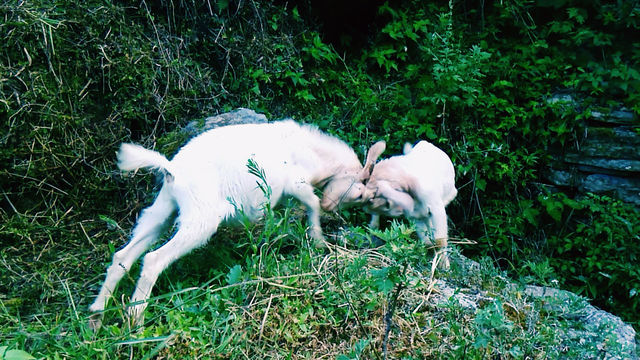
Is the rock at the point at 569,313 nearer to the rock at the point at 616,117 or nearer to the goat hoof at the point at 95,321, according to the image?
the goat hoof at the point at 95,321

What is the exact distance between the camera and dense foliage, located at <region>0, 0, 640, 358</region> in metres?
4.59

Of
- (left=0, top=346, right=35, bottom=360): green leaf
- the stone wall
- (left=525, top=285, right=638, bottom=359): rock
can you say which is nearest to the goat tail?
(left=0, top=346, right=35, bottom=360): green leaf

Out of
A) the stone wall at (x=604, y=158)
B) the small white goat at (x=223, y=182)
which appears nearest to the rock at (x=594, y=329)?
the small white goat at (x=223, y=182)

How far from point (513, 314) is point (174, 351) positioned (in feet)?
6.81

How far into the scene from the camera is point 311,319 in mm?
3207

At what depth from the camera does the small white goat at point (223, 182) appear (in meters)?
3.56

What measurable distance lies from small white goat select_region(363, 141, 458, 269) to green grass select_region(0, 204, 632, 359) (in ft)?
2.82

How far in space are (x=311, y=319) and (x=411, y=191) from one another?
1.89 m

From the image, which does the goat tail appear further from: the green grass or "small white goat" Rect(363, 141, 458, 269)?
"small white goat" Rect(363, 141, 458, 269)

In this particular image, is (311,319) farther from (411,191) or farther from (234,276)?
(411,191)

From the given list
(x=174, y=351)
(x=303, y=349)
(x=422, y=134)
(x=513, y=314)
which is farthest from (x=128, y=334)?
(x=422, y=134)

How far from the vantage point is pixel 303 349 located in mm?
3094

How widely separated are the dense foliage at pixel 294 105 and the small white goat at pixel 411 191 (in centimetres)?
65

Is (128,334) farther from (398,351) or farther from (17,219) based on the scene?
(17,219)
